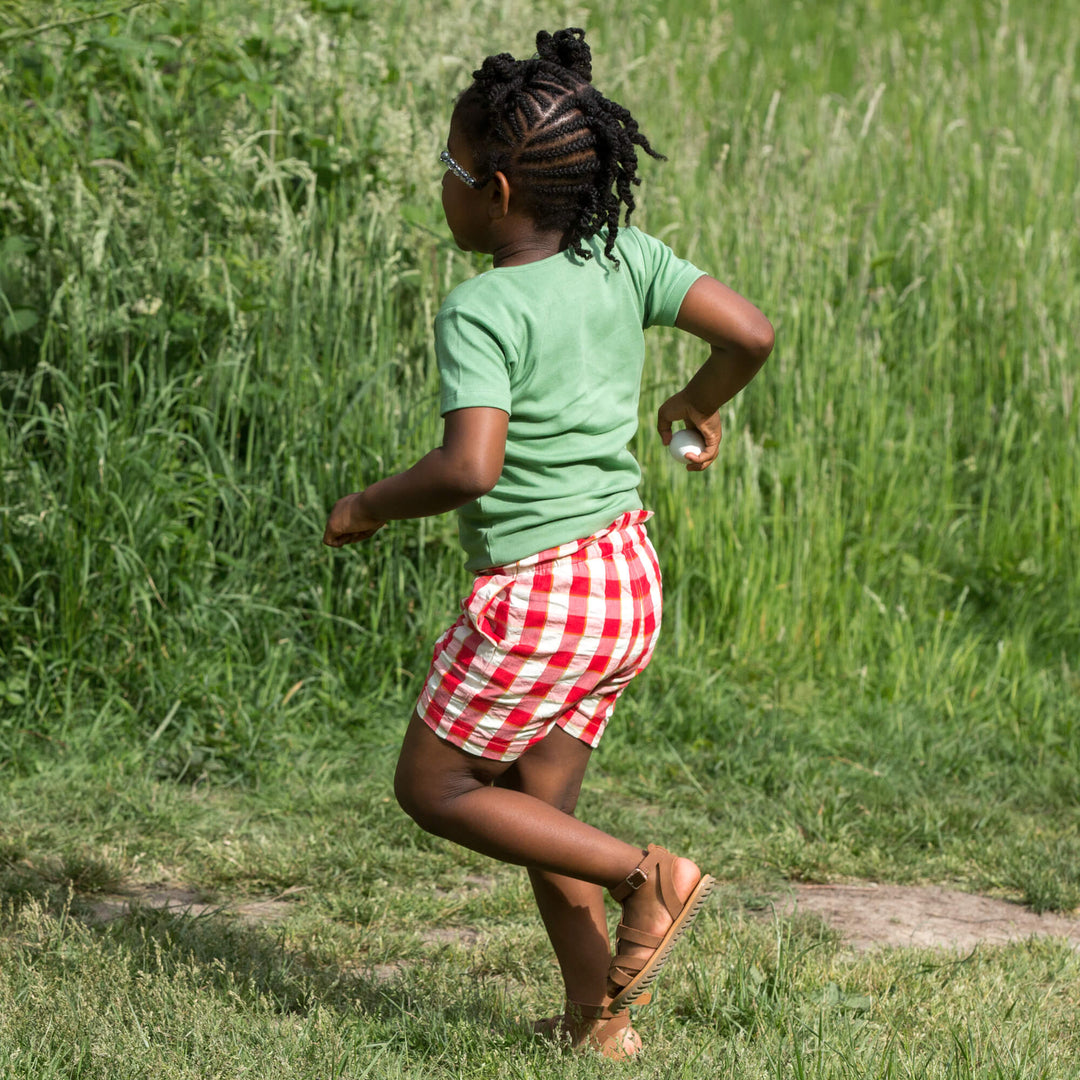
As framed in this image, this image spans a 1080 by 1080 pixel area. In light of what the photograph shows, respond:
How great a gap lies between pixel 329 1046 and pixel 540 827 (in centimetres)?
57

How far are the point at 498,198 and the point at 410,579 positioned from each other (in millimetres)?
2418

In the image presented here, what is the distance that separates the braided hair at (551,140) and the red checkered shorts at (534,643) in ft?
1.72

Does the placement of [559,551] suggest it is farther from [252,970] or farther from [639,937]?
[252,970]

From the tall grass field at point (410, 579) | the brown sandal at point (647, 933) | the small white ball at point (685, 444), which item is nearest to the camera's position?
the brown sandal at point (647, 933)

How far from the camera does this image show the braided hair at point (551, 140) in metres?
2.19

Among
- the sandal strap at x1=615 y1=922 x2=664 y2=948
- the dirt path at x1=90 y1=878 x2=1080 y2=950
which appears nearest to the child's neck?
the sandal strap at x1=615 y1=922 x2=664 y2=948

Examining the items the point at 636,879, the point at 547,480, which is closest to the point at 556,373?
the point at 547,480

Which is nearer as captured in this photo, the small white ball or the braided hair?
the braided hair

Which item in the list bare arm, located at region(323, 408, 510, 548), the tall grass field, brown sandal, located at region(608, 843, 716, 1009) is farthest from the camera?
the tall grass field

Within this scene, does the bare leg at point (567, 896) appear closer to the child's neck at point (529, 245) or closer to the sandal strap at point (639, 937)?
the sandal strap at point (639, 937)

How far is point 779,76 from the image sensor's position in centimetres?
745

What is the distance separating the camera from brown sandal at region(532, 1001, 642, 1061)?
2492mm

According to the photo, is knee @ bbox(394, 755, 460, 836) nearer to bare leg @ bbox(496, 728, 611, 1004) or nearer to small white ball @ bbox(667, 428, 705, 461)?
bare leg @ bbox(496, 728, 611, 1004)

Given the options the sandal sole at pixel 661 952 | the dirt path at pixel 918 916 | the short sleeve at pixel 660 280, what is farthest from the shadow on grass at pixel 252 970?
the short sleeve at pixel 660 280
